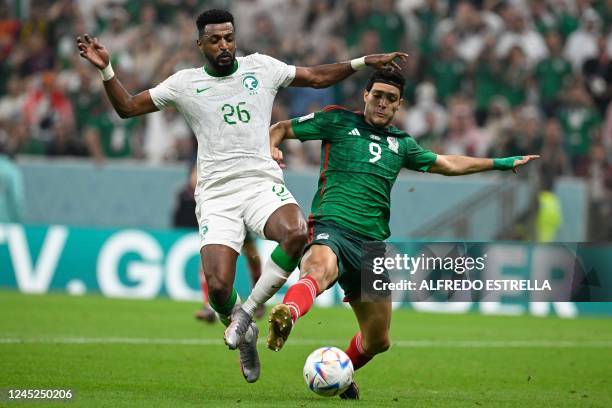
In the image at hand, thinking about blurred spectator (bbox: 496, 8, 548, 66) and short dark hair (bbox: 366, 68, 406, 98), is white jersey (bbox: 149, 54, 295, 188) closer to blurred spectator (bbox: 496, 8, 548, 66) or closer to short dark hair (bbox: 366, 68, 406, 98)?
short dark hair (bbox: 366, 68, 406, 98)

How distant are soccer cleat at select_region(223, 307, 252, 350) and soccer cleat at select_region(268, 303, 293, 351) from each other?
0.61m

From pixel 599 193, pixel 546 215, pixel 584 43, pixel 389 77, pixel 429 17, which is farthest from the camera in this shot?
pixel 429 17

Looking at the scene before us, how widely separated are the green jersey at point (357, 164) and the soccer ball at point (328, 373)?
0.99 metres

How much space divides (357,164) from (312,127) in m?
0.46

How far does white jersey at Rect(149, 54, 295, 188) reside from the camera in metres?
9.18

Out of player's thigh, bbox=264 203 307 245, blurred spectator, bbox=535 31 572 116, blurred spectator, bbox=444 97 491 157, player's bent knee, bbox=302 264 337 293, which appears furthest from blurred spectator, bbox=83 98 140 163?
player's bent knee, bbox=302 264 337 293

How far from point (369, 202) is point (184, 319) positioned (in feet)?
23.8

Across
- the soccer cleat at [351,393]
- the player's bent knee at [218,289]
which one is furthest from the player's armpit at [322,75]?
the soccer cleat at [351,393]

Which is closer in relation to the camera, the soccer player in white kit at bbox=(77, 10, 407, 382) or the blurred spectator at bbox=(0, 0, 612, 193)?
the soccer player in white kit at bbox=(77, 10, 407, 382)

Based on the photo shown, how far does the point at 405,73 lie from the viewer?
21.5m

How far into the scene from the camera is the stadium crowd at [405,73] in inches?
814

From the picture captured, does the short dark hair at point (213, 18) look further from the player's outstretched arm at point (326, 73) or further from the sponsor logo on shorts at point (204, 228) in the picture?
the sponsor logo on shorts at point (204, 228)

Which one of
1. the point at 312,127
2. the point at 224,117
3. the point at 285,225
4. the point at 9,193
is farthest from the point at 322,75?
the point at 9,193

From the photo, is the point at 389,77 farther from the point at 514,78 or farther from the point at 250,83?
the point at 514,78
